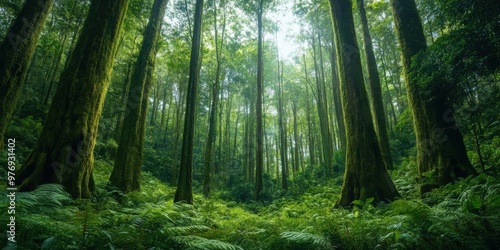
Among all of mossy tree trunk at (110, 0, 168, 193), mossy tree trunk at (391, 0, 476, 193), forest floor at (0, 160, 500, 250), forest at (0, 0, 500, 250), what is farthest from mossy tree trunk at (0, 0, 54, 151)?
mossy tree trunk at (391, 0, 476, 193)

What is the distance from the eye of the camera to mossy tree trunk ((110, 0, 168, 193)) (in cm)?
662

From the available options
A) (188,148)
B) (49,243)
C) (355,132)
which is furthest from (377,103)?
(49,243)

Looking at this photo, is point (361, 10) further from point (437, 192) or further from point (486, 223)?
point (486, 223)

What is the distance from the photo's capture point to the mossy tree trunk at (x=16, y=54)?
5156mm

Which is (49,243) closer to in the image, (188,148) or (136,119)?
(188,148)

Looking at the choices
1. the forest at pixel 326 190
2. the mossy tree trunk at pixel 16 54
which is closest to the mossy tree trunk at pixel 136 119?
the forest at pixel 326 190

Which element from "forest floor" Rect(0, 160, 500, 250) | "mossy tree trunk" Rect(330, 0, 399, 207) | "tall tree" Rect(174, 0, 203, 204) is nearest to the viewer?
"forest floor" Rect(0, 160, 500, 250)

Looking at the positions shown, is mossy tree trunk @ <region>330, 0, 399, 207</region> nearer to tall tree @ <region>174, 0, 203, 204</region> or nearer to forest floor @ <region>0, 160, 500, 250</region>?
forest floor @ <region>0, 160, 500, 250</region>

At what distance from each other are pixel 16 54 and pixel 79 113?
9.76 feet

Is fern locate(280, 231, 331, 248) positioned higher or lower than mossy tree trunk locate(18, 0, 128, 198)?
lower

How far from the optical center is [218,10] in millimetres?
15664

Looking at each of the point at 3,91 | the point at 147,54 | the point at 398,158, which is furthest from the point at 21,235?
the point at 398,158

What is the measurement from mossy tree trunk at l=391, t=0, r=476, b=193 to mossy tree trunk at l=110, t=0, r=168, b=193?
698 centimetres

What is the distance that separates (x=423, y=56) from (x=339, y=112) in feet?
40.0
